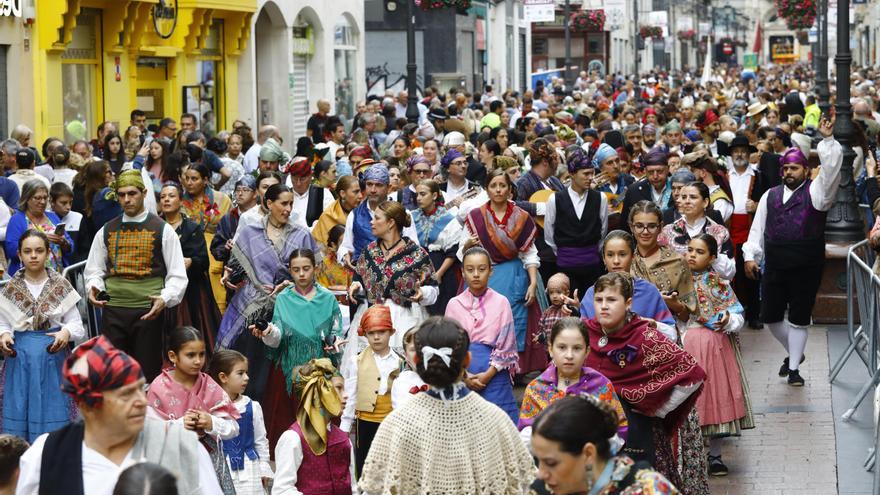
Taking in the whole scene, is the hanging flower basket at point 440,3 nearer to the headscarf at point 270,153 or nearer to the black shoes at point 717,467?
the headscarf at point 270,153

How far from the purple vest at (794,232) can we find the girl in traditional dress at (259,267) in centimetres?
365

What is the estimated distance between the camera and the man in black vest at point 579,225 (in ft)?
39.9

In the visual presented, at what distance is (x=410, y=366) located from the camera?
8820 millimetres

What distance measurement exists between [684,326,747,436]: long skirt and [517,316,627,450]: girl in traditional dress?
251 centimetres

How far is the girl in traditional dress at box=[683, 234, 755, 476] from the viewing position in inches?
370

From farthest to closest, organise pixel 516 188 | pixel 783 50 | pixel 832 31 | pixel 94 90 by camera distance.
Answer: pixel 783 50 → pixel 832 31 → pixel 94 90 → pixel 516 188

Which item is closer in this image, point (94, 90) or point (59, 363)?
point (59, 363)

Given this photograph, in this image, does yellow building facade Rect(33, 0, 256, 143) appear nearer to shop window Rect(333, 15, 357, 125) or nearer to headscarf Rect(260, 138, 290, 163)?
shop window Rect(333, 15, 357, 125)

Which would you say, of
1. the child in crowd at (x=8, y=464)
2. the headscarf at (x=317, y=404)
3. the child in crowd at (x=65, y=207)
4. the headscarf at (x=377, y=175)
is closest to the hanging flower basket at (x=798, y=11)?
the child in crowd at (x=65, y=207)

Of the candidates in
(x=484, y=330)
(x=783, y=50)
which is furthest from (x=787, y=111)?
(x=783, y=50)

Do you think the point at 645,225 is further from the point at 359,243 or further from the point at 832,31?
the point at 832,31

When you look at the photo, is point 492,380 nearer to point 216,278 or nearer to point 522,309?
point 522,309

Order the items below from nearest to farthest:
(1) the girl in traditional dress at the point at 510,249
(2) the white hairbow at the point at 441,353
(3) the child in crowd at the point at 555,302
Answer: (2) the white hairbow at the point at 441,353, (3) the child in crowd at the point at 555,302, (1) the girl in traditional dress at the point at 510,249

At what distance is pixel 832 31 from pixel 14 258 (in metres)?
40.4
